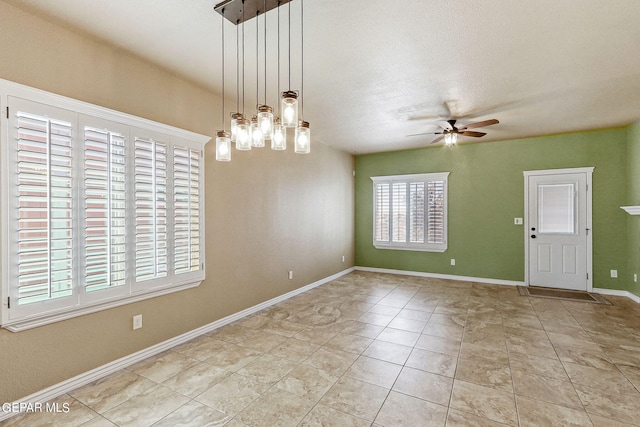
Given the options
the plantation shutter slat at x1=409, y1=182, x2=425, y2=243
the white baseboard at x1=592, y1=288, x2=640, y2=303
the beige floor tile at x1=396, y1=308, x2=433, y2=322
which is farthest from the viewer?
the plantation shutter slat at x1=409, y1=182, x2=425, y2=243

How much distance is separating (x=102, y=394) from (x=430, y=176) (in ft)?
20.1

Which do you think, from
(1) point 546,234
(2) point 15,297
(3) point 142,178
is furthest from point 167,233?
(1) point 546,234

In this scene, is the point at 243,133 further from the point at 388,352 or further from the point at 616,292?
the point at 616,292

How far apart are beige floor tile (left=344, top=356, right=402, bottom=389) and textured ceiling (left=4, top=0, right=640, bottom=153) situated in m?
2.84

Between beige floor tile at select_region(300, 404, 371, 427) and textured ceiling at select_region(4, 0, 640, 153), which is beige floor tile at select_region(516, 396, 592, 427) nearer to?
beige floor tile at select_region(300, 404, 371, 427)

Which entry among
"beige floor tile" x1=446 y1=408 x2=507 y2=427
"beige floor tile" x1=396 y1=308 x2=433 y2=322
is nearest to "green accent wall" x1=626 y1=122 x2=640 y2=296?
"beige floor tile" x1=396 y1=308 x2=433 y2=322

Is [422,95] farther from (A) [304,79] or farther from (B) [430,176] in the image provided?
(B) [430,176]

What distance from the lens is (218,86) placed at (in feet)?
11.3

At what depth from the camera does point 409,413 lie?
2111 millimetres

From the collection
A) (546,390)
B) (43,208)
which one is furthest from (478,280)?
(43,208)

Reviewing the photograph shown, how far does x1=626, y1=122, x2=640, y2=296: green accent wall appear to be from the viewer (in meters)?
4.58

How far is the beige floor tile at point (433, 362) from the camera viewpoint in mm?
2680

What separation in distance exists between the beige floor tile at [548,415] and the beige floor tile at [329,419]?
108cm

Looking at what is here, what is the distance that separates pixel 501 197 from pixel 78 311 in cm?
651
